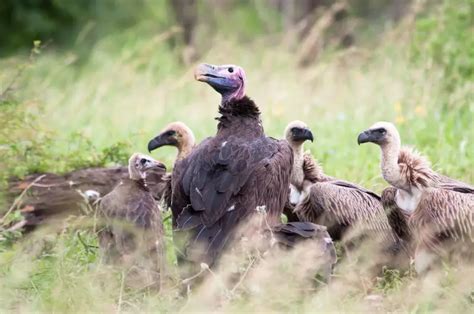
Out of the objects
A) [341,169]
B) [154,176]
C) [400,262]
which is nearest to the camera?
[400,262]

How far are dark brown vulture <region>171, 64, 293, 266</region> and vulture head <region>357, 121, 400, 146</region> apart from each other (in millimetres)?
672

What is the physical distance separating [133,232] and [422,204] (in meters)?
1.68

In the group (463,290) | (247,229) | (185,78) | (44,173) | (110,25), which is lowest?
(463,290)

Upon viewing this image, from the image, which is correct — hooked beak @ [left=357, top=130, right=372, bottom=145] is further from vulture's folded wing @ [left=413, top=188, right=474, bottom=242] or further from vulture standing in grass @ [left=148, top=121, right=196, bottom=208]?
vulture standing in grass @ [left=148, top=121, right=196, bottom=208]

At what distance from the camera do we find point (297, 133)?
7793 millimetres

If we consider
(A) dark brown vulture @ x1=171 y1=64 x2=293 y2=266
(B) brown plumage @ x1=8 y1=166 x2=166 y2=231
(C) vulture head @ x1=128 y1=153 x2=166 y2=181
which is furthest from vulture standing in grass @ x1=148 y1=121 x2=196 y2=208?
(A) dark brown vulture @ x1=171 y1=64 x2=293 y2=266

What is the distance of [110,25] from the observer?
17.7 m

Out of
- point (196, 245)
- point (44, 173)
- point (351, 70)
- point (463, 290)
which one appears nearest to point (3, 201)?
point (44, 173)

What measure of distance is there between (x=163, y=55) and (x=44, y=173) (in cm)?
888

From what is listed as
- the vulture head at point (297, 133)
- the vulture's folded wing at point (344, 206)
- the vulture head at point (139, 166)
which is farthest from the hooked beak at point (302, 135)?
the vulture head at point (139, 166)

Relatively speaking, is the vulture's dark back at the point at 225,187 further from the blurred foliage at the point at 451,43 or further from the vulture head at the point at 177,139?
the blurred foliage at the point at 451,43

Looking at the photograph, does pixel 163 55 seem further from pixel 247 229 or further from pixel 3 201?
pixel 247 229

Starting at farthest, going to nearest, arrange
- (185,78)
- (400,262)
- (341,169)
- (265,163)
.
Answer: (185,78), (341,169), (400,262), (265,163)

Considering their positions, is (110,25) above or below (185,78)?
above
